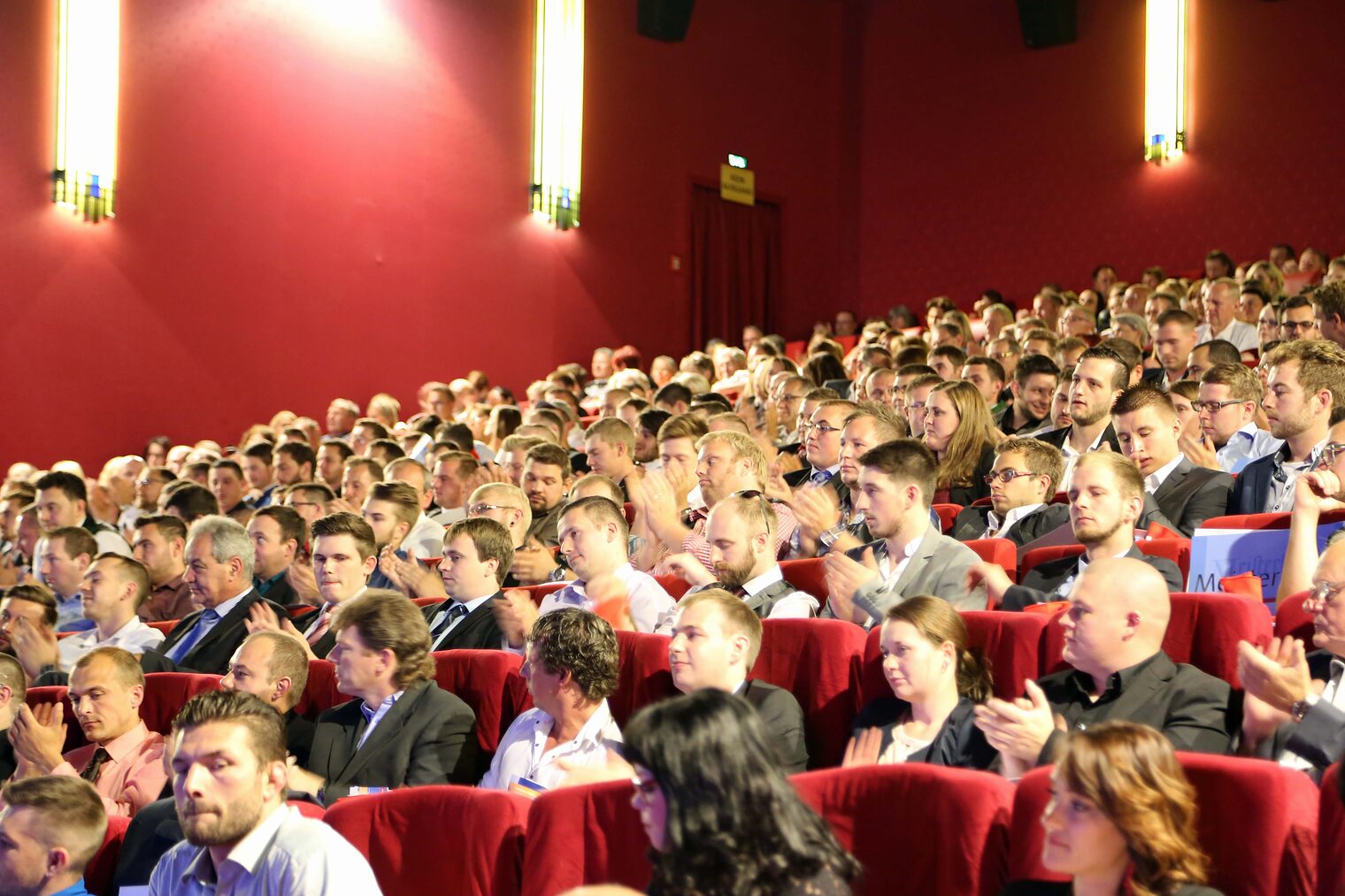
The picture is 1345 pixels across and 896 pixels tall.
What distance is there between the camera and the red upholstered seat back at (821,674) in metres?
2.40

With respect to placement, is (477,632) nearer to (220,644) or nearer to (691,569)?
(691,569)

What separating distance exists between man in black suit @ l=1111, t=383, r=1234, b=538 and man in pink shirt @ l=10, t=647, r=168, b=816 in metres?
2.04

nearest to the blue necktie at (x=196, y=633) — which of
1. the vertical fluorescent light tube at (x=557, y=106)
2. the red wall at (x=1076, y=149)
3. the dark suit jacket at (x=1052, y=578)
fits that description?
the dark suit jacket at (x=1052, y=578)

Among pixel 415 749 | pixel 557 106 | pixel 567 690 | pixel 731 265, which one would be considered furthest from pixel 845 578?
pixel 731 265

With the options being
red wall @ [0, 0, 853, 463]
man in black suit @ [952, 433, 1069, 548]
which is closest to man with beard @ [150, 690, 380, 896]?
man in black suit @ [952, 433, 1069, 548]

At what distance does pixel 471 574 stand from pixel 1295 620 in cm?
165

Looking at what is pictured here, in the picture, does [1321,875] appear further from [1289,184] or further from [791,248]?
[791,248]

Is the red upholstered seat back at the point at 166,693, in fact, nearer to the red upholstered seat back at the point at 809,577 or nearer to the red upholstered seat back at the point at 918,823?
the red upholstered seat back at the point at 809,577

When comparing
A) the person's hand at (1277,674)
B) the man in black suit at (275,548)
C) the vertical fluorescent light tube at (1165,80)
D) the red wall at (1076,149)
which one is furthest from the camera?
the vertical fluorescent light tube at (1165,80)

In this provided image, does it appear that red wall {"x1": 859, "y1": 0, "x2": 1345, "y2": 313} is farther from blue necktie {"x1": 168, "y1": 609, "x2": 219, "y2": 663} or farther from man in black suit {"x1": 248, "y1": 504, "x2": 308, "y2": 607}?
blue necktie {"x1": 168, "y1": 609, "x2": 219, "y2": 663}

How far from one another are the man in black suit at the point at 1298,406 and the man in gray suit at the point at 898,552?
0.70 metres

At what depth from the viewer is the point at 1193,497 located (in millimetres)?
3119

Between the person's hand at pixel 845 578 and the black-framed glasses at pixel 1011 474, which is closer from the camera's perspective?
the person's hand at pixel 845 578

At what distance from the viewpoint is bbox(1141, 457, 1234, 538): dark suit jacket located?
311cm
